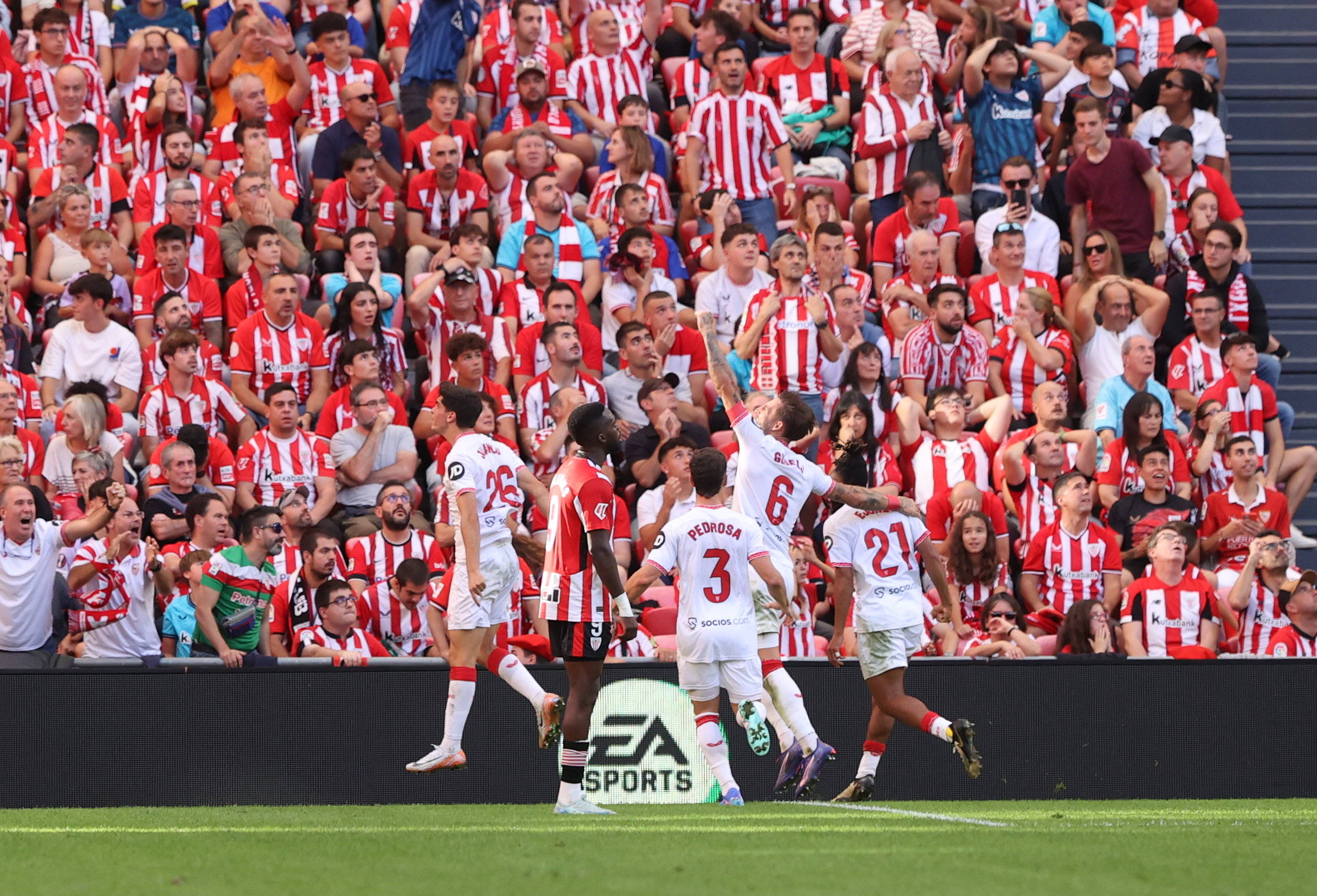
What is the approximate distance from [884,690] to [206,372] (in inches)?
256

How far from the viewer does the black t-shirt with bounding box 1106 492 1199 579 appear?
1309 cm

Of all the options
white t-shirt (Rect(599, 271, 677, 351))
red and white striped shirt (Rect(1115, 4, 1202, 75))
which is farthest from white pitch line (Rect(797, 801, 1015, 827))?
red and white striped shirt (Rect(1115, 4, 1202, 75))

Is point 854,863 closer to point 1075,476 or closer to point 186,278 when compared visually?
point 1075,476

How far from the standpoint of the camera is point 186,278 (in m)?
14.0

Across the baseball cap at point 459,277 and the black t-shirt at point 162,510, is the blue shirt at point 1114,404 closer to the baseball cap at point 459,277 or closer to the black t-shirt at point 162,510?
the baseball cap at point 459,277

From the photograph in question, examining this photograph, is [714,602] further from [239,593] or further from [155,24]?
[155,24]

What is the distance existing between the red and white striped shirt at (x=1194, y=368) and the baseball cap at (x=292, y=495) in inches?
271

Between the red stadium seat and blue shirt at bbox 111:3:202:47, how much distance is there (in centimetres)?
755

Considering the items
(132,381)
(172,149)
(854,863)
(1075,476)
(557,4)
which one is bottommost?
(854,863)

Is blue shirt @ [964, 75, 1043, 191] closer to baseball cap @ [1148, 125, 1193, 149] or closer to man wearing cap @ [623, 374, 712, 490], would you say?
baseball cap @ [1148, 125, 1193, 149]

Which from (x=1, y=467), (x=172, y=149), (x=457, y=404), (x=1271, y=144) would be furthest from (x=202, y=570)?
(x=1271, y=144)

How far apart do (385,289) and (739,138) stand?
3.45 metres

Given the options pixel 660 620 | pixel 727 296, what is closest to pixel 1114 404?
pixel 727 296

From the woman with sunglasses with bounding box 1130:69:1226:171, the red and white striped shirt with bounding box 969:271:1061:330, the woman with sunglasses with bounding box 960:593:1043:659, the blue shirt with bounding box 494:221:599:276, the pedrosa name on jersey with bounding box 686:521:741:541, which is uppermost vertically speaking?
the woman with sunglasses with bounding box 1130:69:1226:171
